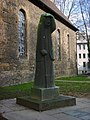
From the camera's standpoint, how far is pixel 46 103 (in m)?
6.57

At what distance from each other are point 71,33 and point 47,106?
2710 cm

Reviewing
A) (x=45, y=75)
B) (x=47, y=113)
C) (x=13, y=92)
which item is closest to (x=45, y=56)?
(x=45, y=75)

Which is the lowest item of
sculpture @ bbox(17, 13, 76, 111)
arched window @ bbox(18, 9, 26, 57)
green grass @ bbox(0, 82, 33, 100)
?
green grass @ bbox(0, 82, 33, 100)

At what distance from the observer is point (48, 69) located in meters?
7.34

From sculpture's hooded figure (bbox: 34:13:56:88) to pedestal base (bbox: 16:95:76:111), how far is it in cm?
55

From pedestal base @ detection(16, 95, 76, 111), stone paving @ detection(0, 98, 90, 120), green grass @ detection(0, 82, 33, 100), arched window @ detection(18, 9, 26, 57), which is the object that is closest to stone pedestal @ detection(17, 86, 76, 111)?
pedestal base @ detection(16, 95, 76, 111)

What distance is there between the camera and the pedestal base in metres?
6.49

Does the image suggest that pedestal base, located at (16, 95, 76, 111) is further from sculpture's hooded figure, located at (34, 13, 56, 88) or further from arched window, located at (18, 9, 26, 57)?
arched window, located at (18, 9, 26, 57)

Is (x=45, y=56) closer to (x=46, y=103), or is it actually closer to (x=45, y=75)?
(x=45, y=75)

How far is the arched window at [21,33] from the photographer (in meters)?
18.3

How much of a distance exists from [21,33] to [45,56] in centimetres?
1163

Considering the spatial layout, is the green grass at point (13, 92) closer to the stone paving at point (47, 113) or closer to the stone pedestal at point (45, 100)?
the stone pedestal at point (45, 100)

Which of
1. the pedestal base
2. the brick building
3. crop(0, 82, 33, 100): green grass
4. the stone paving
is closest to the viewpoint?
the stone paving

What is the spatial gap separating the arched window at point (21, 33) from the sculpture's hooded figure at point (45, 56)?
1093 centimetres
